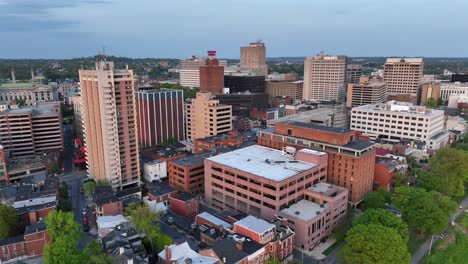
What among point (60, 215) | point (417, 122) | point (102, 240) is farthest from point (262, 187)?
point (417, 122)

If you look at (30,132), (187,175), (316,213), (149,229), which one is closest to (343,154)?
(316,213)

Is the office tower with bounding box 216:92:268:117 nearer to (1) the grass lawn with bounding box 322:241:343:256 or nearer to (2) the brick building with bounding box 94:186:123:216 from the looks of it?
(2) the brick building with bounding box 94:186:123:216

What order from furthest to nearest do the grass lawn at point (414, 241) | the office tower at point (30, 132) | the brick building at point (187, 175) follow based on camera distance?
the office tower at point (30, 132) → the brick building at point (187, 175) → the grass lawn at point (414, 241)

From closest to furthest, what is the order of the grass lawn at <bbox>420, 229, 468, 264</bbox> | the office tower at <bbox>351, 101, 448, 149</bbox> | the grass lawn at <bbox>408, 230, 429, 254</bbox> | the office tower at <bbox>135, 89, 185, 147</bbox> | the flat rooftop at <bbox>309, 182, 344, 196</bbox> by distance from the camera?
1. the grass lawn at <bbox>420, 229, 468, 264</bbox>
2. the grass lawn at <bbox>408, 230, 429, 254</bbox>
3. the flat rooftop at <bbox>309, 182, 344, 196</bbox>
4. the office tower at <bbox>351, 101, 448, 149</bbox>
5. the office tower at <bbox>135, 89, 185, 147</bbox>

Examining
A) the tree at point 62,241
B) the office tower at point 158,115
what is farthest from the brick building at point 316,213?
the office tower at point 158,115

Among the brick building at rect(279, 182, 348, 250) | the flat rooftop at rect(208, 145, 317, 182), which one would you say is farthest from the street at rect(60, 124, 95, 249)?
the brick building at rect(279, 182, 348, 250)

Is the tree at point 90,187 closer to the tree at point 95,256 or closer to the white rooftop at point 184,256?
the tree at point 95,256
